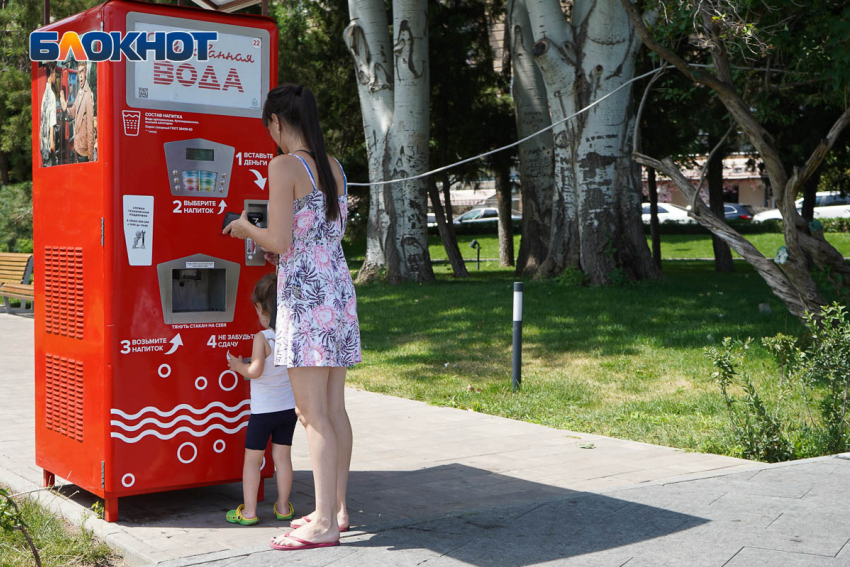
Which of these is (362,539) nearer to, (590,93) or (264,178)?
(264,178)

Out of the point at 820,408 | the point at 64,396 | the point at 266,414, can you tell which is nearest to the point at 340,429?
the point at 266,414

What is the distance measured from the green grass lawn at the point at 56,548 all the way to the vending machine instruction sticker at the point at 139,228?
1.32 m

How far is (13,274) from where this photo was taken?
1648 cm

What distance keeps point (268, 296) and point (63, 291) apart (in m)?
1.22

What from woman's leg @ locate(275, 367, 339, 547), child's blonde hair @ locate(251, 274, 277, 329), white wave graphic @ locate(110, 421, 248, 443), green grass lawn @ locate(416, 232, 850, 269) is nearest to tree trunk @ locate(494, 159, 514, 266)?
green grass lawn @ locate(416, 232, 850, 269)

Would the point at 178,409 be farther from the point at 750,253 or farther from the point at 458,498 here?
the point at 750,253

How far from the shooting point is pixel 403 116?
53.8 ft

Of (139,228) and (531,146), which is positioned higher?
(531,146)

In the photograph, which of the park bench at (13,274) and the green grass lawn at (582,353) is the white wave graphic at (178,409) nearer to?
the green grass lawn at (582,353)

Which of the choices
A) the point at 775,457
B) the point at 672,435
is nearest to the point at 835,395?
the point at 775,457

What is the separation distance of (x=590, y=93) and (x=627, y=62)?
0.71 meters

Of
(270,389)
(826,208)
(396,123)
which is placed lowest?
(270,389)

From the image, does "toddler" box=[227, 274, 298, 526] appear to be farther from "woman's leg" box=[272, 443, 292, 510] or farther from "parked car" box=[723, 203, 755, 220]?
"parked car" box=[723, 203, 755, 220]

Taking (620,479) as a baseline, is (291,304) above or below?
above
